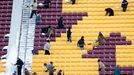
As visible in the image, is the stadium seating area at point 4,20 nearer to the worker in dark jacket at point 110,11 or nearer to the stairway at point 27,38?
the stairway at point 27,38

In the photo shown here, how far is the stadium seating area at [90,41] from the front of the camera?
113 feet

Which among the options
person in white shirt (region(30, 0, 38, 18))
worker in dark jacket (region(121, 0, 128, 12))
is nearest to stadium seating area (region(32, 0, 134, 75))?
worker in dark jacket (region(121, 0, 128, 12))

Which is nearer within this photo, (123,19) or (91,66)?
(91,66)

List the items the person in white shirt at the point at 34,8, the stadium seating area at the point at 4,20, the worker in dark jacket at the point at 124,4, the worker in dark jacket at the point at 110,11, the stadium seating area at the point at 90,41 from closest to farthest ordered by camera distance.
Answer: the stadium seating area at the point at 90,41
the stadium seating area at the point at 4,20
the worker in dark jacket at the point at 110,11
the worker in dark jacket at the point at 124,4
the person in white shirt at the point at 34,8

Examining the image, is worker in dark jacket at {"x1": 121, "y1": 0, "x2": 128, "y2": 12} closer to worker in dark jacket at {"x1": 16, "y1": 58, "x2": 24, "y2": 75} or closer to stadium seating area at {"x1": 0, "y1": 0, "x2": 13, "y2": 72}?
stadium seating area at {"x1": 0, "y1": 0, "x2": 13, "y2": 72}

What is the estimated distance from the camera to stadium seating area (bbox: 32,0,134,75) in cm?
3431

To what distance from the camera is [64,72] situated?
111 feet

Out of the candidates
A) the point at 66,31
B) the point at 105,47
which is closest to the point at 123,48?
the point at 105,47

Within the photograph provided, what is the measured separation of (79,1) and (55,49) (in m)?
4.90

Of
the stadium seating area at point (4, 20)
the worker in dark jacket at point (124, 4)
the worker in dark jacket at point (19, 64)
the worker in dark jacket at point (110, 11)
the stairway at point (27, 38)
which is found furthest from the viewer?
the worker in dark jacket at point (124, 4)

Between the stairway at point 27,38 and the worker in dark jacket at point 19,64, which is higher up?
the stairway at point 27,38

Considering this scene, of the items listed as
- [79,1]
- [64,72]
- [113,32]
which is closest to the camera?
[64,72]

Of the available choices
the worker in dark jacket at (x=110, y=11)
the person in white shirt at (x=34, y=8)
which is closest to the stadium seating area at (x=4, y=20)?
the person in white shirt at (x=34, y=8)

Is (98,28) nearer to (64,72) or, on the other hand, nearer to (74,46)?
(74,46)
